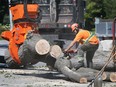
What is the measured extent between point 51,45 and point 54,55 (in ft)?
1.11

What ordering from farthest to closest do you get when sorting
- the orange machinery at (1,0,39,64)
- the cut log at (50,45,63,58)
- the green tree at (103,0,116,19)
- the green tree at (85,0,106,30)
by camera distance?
the green tree at (85,0,106,30), the green tree at (103,0,116,19), the orange machinery at (1,0,39,64), the cut log at (50,45,63,58)

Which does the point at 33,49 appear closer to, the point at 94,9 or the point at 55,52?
the point at 55,52

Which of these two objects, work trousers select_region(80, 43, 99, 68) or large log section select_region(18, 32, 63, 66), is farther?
large log section select_region(18, 32, 63, 66)

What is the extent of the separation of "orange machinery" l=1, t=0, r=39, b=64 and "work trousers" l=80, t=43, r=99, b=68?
221 cm

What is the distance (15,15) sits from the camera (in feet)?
54.1

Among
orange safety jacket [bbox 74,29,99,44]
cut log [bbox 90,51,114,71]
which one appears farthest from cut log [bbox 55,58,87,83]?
cut log [bbox 90,51,114,71]

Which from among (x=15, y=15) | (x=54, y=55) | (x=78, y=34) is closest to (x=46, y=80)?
(x=54, y=55)

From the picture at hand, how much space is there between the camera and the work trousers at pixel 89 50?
14.6 m

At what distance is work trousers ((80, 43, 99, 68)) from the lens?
47.8ft

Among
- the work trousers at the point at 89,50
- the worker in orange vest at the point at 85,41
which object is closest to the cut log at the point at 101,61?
the work trousers at the point at 89,50

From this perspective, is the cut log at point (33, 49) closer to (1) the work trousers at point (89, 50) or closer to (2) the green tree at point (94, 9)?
(1) the work trousers at point (89, 50)

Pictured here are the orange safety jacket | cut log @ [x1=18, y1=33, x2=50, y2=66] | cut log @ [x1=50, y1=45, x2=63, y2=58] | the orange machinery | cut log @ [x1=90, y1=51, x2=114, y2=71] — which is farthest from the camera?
the orange machinery

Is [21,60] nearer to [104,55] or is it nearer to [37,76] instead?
[37,76]

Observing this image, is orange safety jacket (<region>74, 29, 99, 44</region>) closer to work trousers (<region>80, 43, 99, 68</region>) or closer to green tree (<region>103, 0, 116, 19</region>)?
work trousers (<region>80, 43, 99, 68</region>)
